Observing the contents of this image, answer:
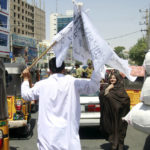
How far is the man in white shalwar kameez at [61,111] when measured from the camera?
9.91 feet

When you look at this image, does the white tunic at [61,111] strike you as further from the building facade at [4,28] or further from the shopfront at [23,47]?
the shopfront at [23,47]

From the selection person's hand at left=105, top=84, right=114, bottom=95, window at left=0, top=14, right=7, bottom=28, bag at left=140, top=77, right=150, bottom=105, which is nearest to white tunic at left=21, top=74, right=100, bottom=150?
bag at left=140, top=77, right=150, bottom=105

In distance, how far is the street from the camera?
21.4 feet

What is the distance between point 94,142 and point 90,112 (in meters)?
0.74

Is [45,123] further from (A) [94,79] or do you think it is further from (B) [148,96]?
(B) [148,96]

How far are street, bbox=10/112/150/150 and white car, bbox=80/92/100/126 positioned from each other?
45cm

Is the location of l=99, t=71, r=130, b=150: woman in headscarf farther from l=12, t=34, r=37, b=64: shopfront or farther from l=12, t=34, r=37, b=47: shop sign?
l=12, t=34, r=37, b=64: shopfront

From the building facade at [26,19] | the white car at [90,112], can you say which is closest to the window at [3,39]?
the white car at [90,112]

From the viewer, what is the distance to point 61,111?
3.05 m

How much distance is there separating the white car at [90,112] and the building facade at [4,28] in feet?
115

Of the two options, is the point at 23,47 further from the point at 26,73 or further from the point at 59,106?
the point at 59,106

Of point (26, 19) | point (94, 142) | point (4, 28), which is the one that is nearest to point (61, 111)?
point (94, 142)

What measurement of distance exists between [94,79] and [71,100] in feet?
1.08

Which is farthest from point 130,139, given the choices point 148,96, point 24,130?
point 148,96
